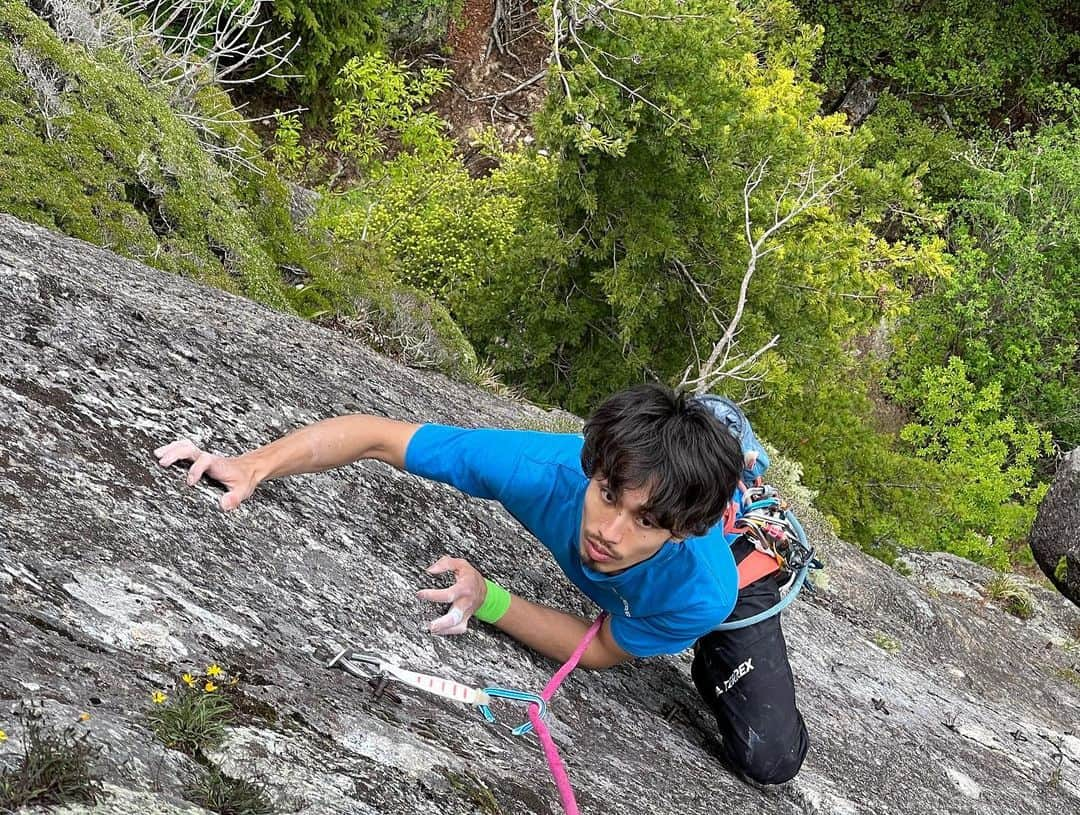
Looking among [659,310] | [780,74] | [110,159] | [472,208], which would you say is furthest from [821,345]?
[110,159]

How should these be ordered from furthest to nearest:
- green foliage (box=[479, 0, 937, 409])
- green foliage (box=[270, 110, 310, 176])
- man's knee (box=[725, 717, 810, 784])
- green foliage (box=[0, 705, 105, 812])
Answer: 1. green foliage (box=[270, 110, 310, 176])
2. green foliage (box=[479, 0, 937, 409])
3. man's knee (box=[725, 717, 810, 784])
4. green foliage (box=[0, 705, 105, 812])

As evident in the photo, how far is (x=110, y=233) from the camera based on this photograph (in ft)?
17.9

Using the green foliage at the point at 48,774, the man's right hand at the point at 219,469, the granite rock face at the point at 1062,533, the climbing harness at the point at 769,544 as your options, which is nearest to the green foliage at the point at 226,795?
the green foliage at the point at 48,774

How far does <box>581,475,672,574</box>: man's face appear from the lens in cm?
275

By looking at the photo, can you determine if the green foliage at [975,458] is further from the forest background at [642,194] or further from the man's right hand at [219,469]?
the man's right hand at [219,469]

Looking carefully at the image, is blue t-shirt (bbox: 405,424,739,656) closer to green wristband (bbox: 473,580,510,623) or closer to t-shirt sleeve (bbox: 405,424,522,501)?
t-shirt sleeve (bbox: 405,424,522,501)

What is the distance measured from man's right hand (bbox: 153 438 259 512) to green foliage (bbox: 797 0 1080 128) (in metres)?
27.4

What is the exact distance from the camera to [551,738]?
9.28 ft

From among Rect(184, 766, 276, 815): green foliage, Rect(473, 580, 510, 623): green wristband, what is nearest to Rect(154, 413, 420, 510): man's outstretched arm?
Rect(473, 580, 510, 623): green wristband

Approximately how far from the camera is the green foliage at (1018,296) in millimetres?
24031

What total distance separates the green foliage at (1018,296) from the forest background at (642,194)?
78 mm

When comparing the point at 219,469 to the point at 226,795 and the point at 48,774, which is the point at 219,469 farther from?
the point at 48,774

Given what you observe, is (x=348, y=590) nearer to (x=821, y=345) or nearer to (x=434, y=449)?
(x=434, y=449)

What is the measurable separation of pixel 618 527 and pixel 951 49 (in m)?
28.5
